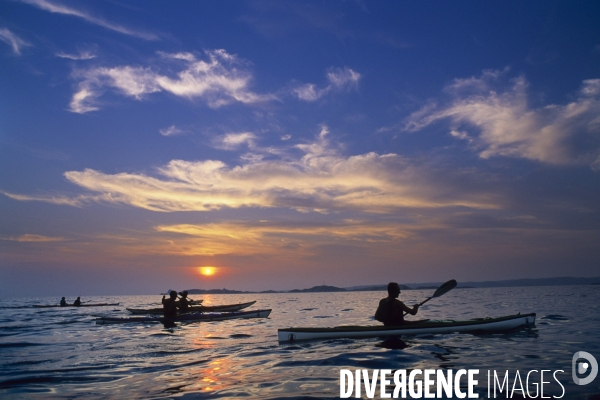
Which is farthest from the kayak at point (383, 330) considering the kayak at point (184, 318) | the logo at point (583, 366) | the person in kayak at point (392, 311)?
the kayak at point (184, 318)

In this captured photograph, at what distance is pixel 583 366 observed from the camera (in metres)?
9.84

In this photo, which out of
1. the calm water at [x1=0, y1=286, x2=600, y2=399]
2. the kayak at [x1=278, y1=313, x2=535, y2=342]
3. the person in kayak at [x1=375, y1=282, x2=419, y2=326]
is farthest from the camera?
the person in kayak at [x1=375, y1=282, x2=419, y2=326]

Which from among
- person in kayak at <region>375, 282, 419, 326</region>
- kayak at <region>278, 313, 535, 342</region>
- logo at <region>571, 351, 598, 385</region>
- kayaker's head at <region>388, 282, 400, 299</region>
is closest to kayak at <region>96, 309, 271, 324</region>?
kayak at <region>278, 313, 535, 342</region>

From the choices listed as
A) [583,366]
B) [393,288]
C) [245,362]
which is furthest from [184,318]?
[583,366]

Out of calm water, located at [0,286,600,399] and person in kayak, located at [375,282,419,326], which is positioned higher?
person in kayak, located at [375,282,419,326]

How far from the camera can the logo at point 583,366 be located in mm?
8414

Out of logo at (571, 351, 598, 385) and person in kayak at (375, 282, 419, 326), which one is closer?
logo at (571, 351, 598, 385)

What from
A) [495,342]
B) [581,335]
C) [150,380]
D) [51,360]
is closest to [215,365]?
[150,380]

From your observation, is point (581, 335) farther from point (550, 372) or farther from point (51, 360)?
point (51, 360)

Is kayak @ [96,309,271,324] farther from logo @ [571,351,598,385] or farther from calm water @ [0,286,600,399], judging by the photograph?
logo @ [571,351,598,385]

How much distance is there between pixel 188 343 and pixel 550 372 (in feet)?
40.4

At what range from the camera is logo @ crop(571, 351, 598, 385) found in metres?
8.41

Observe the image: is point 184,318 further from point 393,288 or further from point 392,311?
point 393,288

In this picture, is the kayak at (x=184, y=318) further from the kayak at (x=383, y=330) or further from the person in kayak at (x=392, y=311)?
the person in kayak at (x=392, y=311)
